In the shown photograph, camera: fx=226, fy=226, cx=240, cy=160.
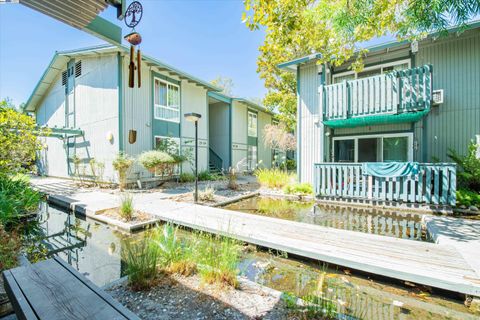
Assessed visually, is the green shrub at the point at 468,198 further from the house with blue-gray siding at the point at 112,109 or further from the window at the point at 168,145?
the house with blue-gray siding at the point at 112,109

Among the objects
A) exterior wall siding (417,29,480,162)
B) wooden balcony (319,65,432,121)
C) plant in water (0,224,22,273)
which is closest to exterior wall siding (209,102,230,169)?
wooden balcony (319,65,432,121)

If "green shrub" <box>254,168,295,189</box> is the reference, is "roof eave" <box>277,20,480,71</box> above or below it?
above

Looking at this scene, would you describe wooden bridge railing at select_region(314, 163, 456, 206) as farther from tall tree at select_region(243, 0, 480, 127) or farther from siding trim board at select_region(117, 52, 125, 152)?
siding trim board at select_region(117, 52, 125, 152)

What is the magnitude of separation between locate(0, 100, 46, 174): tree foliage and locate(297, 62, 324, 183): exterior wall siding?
9124mm

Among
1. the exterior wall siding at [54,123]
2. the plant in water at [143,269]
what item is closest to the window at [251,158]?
the exterior wall siding at [54,123]

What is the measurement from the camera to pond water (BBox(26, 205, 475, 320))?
8.47 feet

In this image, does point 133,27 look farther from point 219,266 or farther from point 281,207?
point 281,207

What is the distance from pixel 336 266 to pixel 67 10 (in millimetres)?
4810

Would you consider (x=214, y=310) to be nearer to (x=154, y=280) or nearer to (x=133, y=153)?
(x=154, y=280)

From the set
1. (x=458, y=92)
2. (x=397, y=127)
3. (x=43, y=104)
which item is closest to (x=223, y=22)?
(x=397, y=127)

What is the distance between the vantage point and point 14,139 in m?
4.72

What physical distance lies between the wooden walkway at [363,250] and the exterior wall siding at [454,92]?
19.9 feet

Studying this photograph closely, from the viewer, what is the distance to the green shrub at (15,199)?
495 cm

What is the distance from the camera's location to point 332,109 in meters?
8.84
